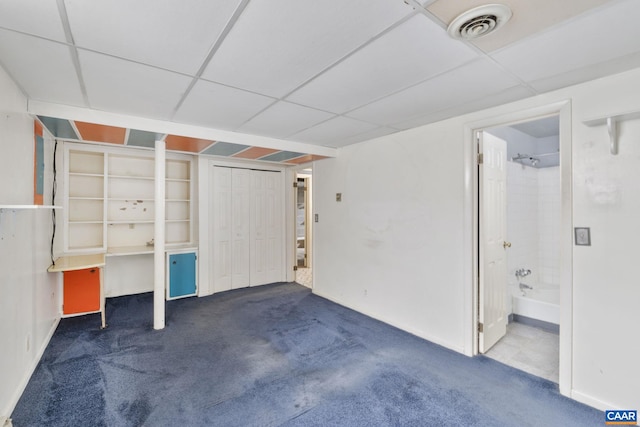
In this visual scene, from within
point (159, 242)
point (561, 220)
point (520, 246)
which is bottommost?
point (520, 246)

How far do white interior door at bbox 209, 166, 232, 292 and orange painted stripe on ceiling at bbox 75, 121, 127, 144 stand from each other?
4.69ft

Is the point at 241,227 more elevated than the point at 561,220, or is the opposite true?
the point at 561,220

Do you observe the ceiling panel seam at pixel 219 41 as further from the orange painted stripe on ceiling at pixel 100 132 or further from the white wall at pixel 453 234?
the white wall at pixel 453 234

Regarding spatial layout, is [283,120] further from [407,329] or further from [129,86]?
[407,329]

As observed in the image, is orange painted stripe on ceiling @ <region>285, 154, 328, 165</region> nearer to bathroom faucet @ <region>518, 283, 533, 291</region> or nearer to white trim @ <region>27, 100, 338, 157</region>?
white trim @ <region>27, 100, 338, 157</region>

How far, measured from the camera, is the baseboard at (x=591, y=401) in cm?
193

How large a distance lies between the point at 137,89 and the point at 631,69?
3333 mm

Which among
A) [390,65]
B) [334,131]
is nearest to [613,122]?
[390,65]

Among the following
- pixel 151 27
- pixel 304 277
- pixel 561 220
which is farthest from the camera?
pixel 304 277

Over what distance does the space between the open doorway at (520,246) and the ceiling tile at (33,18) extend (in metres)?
3.06

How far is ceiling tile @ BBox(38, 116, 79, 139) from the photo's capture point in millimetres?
2596

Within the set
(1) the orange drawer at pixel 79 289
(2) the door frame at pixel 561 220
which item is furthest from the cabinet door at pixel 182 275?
(2) the door frame at pixel 561 220

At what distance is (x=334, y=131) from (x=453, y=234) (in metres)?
1.68

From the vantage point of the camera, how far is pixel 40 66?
179cm
